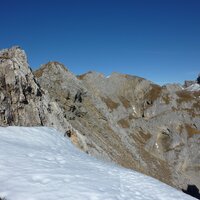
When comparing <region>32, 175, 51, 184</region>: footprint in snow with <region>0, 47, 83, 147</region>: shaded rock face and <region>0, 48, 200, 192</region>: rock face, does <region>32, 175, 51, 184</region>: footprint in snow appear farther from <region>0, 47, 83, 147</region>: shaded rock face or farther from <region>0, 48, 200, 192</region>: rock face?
<region>0, 48, 200, 192</region>: rock face

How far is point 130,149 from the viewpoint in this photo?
151 ft

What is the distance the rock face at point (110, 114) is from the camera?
26484mm

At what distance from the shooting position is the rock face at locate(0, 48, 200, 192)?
26484 millimetres

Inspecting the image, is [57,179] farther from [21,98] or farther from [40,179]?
[21,98]

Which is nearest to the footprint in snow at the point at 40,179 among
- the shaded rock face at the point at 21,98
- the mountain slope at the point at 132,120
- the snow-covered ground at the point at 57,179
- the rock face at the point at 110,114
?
the snow-covered ground at the point at 57,179

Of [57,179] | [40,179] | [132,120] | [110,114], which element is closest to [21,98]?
[57,179]

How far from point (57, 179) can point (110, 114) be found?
122 feet

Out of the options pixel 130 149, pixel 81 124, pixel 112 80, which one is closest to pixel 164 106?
pixel 112 80

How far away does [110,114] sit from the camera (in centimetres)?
4891

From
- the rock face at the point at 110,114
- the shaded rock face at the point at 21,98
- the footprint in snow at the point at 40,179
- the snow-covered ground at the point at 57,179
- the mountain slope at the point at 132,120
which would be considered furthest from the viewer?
the mountain slope at the point at 132,120

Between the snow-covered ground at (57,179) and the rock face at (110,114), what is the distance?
6886 mm

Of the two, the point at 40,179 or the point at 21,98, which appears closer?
the point at 40,179

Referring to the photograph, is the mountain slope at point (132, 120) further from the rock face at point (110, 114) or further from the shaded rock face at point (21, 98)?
the shaded rock face at point (21, 98)

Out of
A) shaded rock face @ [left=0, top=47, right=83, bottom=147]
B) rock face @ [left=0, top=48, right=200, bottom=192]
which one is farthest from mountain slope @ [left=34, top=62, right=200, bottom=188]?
shaded rock face @ [left=0, top=47, right=83, bottom=147]
